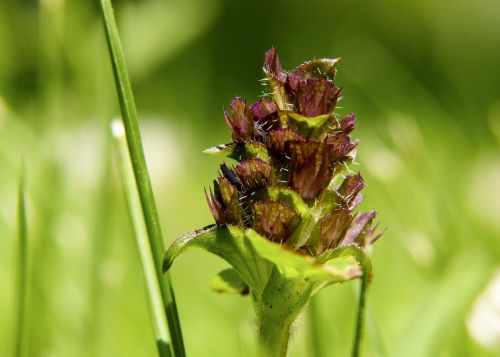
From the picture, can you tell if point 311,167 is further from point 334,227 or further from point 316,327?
point 316,327

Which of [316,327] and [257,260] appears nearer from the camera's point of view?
[257,260]

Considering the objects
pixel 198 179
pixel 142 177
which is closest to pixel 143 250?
pixel 142 177

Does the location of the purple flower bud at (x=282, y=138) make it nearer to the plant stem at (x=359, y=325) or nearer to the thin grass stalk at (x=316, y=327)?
the plant stem at (x=359, y=325)

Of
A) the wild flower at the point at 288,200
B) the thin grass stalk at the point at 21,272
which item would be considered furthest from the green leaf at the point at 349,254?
the thin grass stalk at the point at 21,272

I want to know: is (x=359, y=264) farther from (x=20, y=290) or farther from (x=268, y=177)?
(x=20, y=290)

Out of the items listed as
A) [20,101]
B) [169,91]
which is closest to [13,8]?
[20,101]
